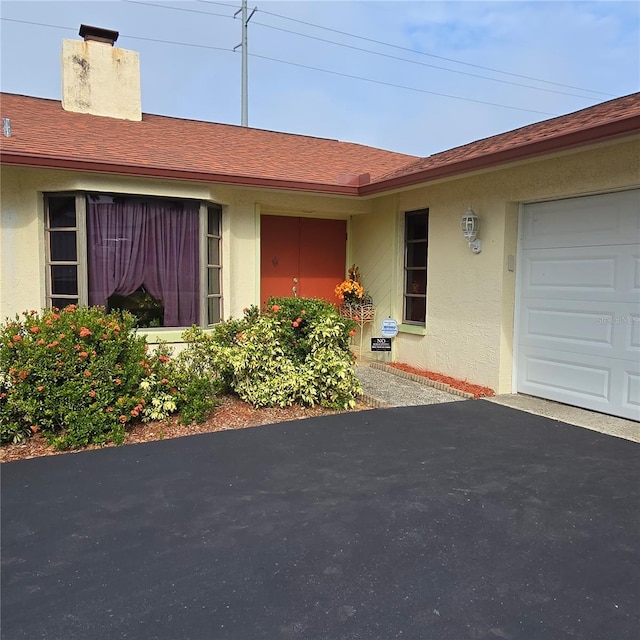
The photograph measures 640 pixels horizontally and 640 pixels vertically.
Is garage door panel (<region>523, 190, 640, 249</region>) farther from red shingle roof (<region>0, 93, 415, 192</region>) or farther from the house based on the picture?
red shingle roof (<region>0, 93, 415, 192</region>)

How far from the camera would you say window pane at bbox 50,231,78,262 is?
21.2ft

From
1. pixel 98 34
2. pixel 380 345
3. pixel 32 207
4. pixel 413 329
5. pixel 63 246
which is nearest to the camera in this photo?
pixel 32 207

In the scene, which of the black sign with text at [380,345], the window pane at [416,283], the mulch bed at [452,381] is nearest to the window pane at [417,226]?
the window pane at [416,283]

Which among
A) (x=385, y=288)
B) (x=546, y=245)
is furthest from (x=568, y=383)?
(x=385, y=288)

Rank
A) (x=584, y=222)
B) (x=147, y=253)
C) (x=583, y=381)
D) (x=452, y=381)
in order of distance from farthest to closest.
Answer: (x=452, y=381)
(x=147, y=253)
(x=583, y=381)
(x=584, y=222)

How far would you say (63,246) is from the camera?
255 inches

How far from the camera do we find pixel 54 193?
6441mm

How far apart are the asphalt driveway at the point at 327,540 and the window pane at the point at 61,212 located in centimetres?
323

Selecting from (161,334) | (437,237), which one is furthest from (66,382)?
(437,237)

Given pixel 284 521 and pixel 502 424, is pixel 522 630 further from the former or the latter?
pixel 502 424

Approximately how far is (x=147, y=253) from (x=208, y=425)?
8.56 ft

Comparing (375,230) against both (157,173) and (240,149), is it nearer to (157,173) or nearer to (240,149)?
(240,149)

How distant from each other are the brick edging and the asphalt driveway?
1.69m

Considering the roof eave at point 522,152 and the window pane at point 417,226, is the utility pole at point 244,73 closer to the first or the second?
the window pane at point 417,226
